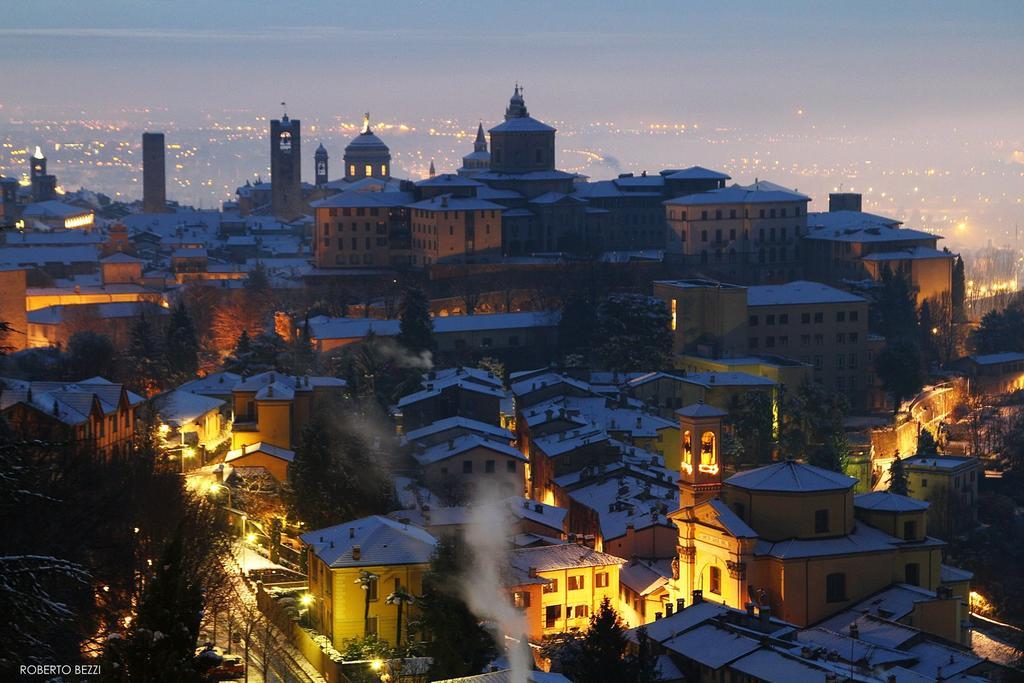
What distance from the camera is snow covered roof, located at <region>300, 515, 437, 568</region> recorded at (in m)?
20.2

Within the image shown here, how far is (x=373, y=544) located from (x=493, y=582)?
1.41 meters

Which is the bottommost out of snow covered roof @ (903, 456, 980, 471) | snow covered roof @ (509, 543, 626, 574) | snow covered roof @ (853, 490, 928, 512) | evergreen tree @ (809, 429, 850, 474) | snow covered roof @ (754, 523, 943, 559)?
snow covered roof @ (903, 456, 980, 471)

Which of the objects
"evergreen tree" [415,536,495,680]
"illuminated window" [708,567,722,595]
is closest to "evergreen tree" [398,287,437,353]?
"illuminated window" [708,567,722,595]

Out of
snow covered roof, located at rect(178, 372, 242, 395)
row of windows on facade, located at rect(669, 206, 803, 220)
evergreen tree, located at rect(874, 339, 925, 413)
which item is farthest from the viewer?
row of windows on facade, located at rect(669, 206, 803, 220)

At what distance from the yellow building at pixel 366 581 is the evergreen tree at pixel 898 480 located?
11470 millimetres

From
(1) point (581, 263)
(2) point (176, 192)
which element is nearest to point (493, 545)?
(1) point (581, 263)

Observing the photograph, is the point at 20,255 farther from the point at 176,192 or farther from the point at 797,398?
the point at 176,192

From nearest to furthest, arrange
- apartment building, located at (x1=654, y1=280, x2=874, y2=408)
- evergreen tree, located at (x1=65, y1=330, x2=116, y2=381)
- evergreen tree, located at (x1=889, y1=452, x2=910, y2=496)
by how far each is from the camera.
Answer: evergreen tree, located at (x1=889, y1=452, x2=910, y2=496) → evergreen tree, located at (x1=65, y1=330, x2=116, y2=381) → apartment building, located at (x1=654, y1=280, x2=874, y2=408)

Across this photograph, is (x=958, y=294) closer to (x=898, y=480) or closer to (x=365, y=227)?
(x=365, y=227)

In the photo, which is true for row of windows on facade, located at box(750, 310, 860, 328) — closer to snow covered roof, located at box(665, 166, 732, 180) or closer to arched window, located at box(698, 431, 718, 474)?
snow covered roof, located at box(665, 166, 732, 180)

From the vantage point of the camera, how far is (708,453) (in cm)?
2331

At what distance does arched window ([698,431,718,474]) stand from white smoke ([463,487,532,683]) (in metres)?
2.64

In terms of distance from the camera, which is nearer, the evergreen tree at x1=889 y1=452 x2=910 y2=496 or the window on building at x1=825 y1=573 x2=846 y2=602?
the window on building at x1=825 y1=573 x2=846 y2=602

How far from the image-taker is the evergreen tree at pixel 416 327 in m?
35.6
